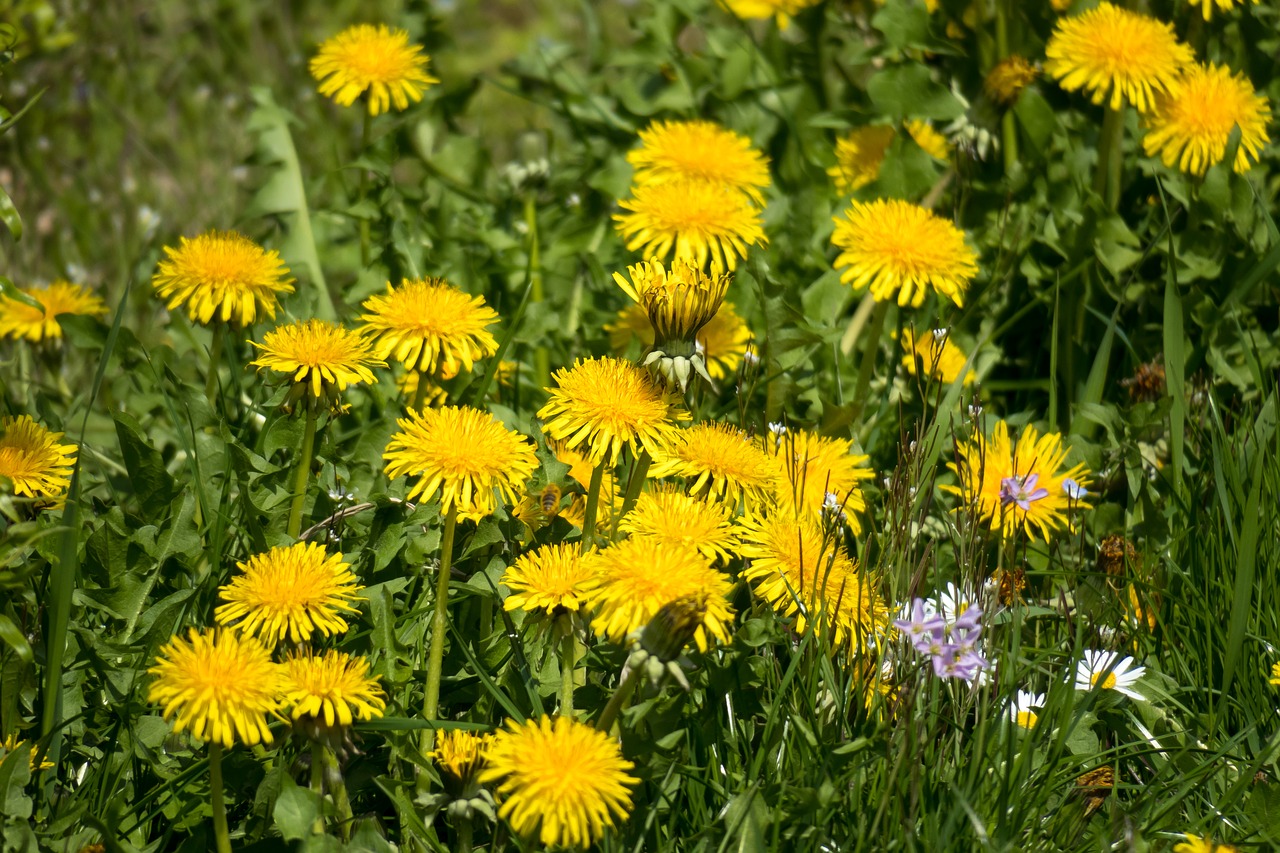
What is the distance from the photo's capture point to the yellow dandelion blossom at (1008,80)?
264 centimetres

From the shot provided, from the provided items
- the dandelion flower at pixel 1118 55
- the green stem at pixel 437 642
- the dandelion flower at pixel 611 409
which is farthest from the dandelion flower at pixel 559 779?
the dandelion flower at pixel 1118 55

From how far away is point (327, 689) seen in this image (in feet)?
4.68

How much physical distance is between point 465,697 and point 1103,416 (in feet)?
4.09

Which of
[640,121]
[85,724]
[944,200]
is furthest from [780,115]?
[85,724]

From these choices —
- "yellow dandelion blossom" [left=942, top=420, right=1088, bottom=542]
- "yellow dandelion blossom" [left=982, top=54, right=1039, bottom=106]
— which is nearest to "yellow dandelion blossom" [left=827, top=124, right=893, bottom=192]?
"yellow dandelion blossom" [left=982, top=54, right=1039, bottom=106]

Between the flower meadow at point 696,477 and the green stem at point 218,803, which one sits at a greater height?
the flower meadow at point 696,477

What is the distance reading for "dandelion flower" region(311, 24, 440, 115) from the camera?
2461 millimetres

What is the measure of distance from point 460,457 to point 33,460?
2.10 feet

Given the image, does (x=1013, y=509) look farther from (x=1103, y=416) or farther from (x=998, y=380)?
(x=998, y=380)

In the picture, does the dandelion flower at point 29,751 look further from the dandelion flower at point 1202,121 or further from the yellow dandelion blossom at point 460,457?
the dandelion flower at point 1202,121

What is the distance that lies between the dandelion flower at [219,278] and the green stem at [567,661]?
746 millimetres

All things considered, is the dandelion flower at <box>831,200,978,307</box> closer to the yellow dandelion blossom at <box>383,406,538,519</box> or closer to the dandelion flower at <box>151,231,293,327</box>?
the yellow dandelion blossom at <box>383,406,538,519</box>

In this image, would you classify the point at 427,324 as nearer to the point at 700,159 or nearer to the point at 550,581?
the point at 550,581

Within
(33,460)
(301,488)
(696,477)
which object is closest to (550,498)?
(696,477)
